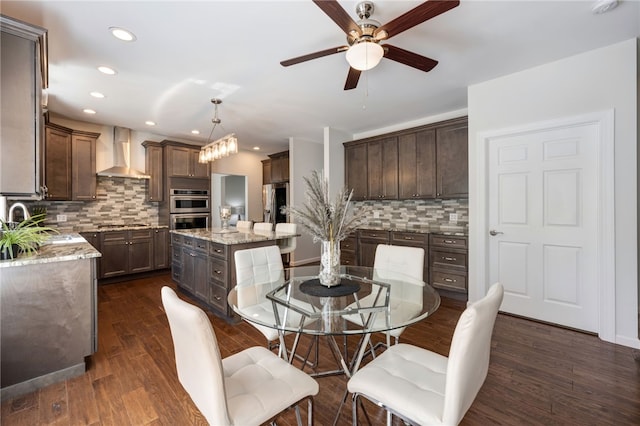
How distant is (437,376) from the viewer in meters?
1.31

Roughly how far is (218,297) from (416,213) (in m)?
3.34

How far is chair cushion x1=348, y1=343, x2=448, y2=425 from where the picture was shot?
3.64 ft

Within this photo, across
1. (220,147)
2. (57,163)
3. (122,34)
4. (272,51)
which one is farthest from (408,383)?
(57,163)

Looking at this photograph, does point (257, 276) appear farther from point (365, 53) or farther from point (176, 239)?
point (176, 239)

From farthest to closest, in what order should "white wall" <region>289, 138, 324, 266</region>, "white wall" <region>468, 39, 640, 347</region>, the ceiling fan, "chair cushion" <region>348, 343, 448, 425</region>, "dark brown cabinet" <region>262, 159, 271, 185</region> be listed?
1. "dark brown cabinet" <region>262, 159, 271, 185</region>
2. "white wall" <region>289, 138, 324, 266</region>
3. "white wall" <region>468, 39, 640, 347</region>
4. the ceiling fan
5. "chair cushion" <region>348, 343, 448, 425</region>

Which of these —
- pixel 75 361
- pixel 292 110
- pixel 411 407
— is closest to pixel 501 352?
pixel 411 407

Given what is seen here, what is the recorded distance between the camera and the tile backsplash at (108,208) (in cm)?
446

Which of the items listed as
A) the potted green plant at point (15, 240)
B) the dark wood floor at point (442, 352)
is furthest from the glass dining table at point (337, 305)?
the potted green plant at point (15, 240)

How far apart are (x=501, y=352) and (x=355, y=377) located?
1.79m

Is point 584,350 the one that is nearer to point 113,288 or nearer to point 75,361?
point 75,361

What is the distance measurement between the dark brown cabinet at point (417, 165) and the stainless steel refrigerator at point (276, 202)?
8.34ft

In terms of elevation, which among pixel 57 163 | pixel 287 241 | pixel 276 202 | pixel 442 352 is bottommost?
pixel 442 352

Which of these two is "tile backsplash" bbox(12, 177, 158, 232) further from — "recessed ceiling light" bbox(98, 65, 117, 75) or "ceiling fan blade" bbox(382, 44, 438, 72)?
"ceiling fan blade" bbox(382, 44, 438, 72)

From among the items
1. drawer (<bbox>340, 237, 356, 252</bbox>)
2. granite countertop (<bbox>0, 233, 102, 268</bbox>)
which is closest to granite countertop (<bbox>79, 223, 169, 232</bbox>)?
granite countertop (<bbox>0, 233, 102, 268</bbox>)
